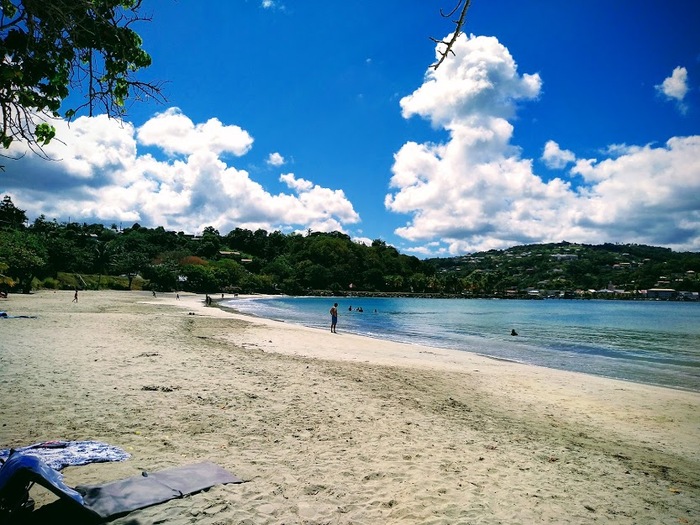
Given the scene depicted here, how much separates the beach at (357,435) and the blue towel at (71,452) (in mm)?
135

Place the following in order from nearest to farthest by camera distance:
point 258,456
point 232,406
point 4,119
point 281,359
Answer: point 4,119 → point 258,456 → point 232,406 → point 281,359

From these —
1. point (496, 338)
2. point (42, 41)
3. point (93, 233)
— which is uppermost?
point (93, 233)

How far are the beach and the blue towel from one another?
14 centimetres

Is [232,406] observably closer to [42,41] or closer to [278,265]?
[42,41]

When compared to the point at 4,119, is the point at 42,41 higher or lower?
higher

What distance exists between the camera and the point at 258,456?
5.74 m

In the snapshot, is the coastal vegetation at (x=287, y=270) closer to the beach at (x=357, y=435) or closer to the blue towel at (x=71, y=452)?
the beach at (x=357, y=435)

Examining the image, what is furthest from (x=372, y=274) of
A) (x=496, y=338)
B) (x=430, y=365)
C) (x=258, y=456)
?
(x=258, y=456)

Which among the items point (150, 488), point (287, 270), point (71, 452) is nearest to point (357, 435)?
point (150, 488)

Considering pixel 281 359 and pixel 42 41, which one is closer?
pixel 42 41

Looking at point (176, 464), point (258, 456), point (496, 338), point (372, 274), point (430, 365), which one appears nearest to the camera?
point (176, 464)

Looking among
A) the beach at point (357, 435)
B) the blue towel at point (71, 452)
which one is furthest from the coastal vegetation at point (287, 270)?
the blue towel at point (71, 452)

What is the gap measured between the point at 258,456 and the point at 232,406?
8.00 ft

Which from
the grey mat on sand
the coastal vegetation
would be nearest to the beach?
the grey mat on sand
